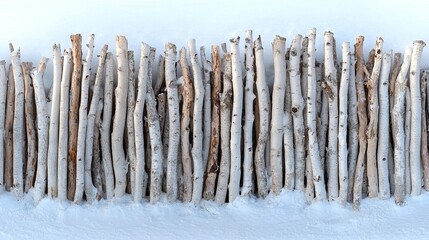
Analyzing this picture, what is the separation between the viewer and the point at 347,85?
12.8 ft

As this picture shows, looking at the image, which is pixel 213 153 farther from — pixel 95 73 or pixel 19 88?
pixel 19 88

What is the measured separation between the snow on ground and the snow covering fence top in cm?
7

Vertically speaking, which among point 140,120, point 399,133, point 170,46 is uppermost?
point 170,46

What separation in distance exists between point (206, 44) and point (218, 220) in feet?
4.03

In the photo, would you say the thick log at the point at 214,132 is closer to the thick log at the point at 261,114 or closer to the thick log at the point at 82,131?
the thick log at the point at 261,114

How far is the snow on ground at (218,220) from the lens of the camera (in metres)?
3.76

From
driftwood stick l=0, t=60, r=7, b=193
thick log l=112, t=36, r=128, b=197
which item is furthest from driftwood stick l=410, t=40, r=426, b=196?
driftwood stick l=0, t=60, r=7, b=193

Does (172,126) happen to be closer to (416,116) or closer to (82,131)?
(82,131)

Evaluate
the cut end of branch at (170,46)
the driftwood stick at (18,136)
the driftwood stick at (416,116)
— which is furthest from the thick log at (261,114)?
the driftwood stick at (18,136)

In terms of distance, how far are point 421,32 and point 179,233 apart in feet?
7.12

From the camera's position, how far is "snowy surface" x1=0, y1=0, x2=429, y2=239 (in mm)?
3791

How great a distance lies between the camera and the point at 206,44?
13.8 feet

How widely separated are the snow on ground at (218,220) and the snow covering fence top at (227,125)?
0.07 metres

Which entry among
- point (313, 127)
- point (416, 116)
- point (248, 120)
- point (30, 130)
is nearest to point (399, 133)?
point (416, 116)
